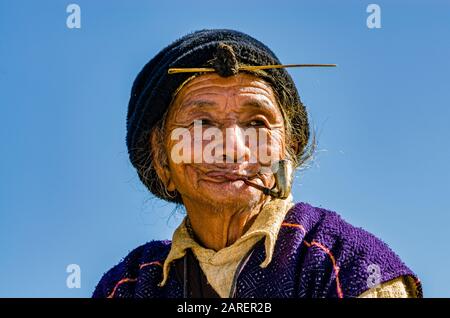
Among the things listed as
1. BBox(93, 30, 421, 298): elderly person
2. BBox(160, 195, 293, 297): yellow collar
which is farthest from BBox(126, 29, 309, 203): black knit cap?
BBox(160, 195, 293, 297): yellow collar

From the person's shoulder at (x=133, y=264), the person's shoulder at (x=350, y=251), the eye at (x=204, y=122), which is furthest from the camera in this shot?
the person's shoulder at (x=133, y=264)

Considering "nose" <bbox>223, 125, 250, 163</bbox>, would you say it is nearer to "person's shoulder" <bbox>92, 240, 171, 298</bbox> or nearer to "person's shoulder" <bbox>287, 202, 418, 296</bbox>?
"person's shoulder" <bbox>287, 202, 418, 296</bbox>

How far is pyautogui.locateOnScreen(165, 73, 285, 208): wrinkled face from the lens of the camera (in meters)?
4.27

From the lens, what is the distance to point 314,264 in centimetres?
396

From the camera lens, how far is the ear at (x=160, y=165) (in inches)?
185

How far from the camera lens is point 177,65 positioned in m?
4.47

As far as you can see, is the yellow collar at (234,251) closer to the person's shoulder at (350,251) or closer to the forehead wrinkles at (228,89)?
the person's shoulder at (350,251)

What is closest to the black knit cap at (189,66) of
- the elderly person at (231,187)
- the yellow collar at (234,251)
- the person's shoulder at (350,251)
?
the elderly person at (231,187)

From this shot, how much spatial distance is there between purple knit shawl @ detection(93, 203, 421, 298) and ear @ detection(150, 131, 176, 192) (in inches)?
19.5

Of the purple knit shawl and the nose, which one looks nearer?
the purple knit shawl

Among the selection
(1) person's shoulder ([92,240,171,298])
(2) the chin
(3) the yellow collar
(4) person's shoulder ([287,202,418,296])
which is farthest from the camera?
(1) person's shoulder ([92,240,171,298])

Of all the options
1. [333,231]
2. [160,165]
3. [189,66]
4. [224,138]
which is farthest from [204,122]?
[333,231]
